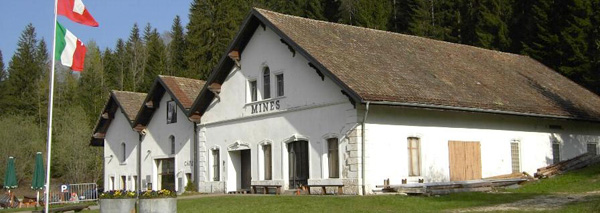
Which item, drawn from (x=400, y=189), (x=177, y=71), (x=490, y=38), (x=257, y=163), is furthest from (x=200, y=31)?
(x=400, y=189)

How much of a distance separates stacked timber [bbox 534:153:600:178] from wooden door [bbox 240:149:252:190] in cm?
1173

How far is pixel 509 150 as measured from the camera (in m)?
31.3

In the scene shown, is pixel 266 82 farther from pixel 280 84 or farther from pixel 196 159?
pixel 196 159

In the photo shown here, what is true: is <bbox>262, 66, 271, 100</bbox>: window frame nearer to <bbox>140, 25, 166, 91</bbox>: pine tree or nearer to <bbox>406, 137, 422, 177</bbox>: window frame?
<bbox>406, 137, 422, 177</bbox>: window frame

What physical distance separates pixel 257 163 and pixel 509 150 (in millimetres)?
10299

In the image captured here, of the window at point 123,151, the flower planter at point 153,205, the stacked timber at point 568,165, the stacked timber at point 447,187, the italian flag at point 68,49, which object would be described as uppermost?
the italian flag at point 68,49

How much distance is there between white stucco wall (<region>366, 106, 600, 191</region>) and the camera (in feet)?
88.0

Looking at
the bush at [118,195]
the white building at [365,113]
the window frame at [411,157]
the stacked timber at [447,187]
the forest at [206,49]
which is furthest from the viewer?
the forest at [206,49]

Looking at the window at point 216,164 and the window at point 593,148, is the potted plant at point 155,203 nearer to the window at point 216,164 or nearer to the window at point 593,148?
the window at point 216,164

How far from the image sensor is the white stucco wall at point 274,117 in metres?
27.5

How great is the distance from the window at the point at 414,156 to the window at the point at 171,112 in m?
13.9

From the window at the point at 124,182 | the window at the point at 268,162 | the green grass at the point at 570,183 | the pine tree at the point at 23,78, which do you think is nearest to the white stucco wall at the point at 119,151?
the window at the point at 124,182

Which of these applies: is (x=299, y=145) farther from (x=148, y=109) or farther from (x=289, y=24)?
(x=148, y=109)

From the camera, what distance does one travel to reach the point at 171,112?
1491 inches
